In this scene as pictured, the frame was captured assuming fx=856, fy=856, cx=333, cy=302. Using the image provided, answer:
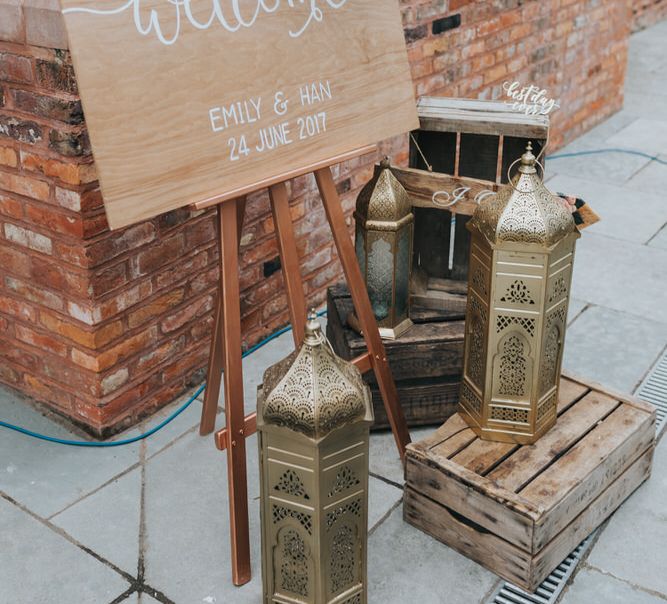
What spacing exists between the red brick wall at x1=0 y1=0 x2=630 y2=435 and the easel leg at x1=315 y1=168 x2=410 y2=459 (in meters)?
0.66

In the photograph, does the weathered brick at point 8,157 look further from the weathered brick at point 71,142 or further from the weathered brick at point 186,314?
the weathered brick at point 186,314

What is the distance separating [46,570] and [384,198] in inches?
55.3

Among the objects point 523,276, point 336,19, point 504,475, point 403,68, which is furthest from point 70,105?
point 504,475

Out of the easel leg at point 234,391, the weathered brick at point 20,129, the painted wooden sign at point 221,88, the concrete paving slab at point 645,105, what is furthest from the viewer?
the concrete paving slab at point 645,105

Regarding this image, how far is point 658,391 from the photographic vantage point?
3066 millimetres

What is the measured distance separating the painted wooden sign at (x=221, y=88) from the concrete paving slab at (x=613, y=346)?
136 centimetres

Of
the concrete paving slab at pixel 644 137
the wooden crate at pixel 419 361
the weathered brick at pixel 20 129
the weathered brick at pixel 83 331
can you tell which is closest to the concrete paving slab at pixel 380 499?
the wooden crate at pixel 419 361

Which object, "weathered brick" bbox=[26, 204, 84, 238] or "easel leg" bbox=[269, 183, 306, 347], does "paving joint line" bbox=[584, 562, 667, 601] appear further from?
"weathered brick" bbox=[26, 204, 84, 238]

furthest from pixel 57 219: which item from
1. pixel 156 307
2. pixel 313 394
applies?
pixel 313 394

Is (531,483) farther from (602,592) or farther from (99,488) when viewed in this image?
(99,488)

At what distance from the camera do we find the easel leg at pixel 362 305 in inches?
93.3

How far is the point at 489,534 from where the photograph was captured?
88.7 inches

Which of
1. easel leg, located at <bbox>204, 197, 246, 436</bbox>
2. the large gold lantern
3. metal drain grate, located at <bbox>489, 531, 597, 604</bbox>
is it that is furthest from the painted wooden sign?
metal drain grate, located at <bbox>489, 531, 597, 604</bbox>

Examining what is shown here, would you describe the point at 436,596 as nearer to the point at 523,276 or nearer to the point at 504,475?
the point at 504,475
